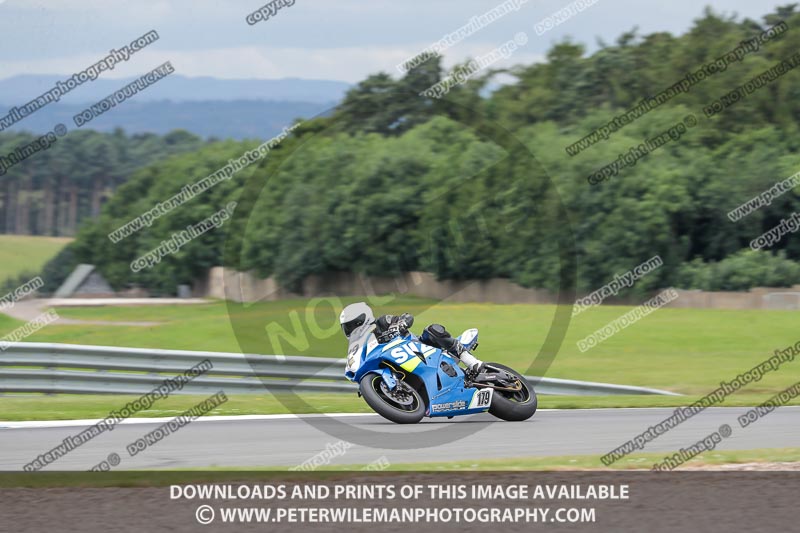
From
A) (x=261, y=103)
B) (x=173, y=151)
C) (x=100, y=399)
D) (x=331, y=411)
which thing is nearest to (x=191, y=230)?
(x=100, y=399)

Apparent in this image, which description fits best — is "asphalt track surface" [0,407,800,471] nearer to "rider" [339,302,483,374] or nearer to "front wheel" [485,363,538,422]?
"front wheel" [485,363,538,422]

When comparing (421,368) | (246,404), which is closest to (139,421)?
(246,404)

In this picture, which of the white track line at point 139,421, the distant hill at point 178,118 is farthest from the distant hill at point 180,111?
the white track line at point 139,421

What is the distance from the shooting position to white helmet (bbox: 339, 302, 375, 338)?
1167 centimetres

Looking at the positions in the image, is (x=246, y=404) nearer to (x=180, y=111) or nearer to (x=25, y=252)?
(x=25, y=252)

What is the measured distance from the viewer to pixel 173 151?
86.6 metres

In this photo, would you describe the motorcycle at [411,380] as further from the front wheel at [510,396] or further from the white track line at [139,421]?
the white track line at [139,421]

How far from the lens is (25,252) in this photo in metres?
67.6

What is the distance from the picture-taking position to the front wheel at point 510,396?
11883 mm

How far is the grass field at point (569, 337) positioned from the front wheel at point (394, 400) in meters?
1.73

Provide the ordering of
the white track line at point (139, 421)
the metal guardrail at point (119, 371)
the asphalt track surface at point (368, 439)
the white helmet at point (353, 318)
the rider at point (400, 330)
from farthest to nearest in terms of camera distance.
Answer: the metal guardrail at point (119, 371), the white track line at point (139, 421), the white helmet at point (353, 318), the rider at point (400, 330), the asphalt track surface at point (368, 439)

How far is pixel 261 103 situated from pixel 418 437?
9737 centimetres

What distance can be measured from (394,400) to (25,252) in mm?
60615

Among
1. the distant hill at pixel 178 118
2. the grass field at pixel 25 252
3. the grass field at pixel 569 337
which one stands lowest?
the grass field at pixel 569 337
